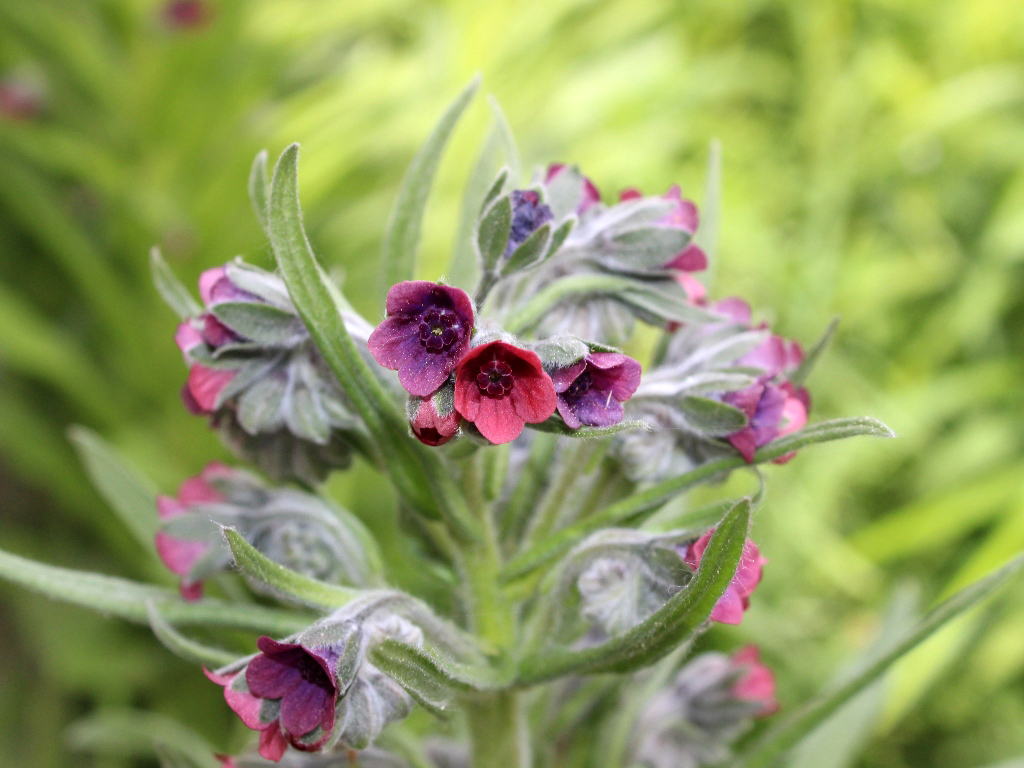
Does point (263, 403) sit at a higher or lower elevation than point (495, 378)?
lower

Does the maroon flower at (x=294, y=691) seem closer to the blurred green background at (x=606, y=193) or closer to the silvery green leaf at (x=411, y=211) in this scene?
the silvery green leaf at (x=411, y=211)

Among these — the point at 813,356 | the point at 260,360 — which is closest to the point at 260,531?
the point at 260,360

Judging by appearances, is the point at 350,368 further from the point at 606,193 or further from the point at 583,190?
the point at 606,193

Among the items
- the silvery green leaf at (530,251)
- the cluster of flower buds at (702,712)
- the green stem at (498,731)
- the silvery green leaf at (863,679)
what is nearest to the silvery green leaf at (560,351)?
the silvery green leaf at (530,251)

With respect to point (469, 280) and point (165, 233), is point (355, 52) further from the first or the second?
point (469, 280)

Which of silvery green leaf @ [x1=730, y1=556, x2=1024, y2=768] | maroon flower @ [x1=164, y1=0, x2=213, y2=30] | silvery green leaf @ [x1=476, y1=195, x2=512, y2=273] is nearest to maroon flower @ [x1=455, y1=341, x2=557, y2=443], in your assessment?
silvery green leaf @ [x1=476, y1=195, x2=512, y2=273]

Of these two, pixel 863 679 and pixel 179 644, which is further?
pixel 863 679
